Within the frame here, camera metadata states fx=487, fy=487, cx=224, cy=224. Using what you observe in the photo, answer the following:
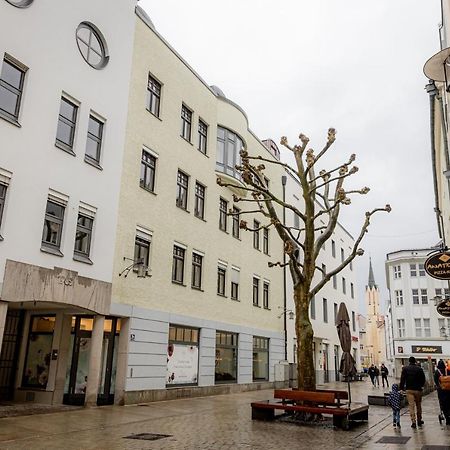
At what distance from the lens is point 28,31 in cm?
1434

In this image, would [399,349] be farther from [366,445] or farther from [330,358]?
[366,445]

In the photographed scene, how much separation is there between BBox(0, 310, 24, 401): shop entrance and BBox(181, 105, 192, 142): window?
10630 millimetres

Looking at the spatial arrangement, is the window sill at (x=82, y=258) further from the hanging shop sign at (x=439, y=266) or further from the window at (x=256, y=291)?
the window at (x=256, y=291)

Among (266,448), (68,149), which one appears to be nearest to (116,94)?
(68,149)

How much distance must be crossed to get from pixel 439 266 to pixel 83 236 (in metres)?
10.9

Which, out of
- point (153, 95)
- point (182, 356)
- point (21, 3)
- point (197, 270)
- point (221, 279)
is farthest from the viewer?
point (221, 279)

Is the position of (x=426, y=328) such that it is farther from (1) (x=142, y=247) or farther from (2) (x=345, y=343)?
(2) (x=345, y=343)

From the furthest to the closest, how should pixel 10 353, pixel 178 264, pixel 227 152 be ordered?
1. pixel 227 152
2. pixel 178 264
3. pixel 10 353

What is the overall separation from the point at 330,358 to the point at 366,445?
32398 millimetres

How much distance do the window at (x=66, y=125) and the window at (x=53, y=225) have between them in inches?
74.5

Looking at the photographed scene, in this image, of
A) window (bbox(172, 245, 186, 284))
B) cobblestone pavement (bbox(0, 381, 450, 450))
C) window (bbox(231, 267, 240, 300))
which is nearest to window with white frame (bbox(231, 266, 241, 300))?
window (bbox(231, 267, 240, 300))

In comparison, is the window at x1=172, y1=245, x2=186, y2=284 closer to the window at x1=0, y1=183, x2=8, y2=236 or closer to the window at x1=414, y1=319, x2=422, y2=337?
the window at x1=0, y1=183, x2=8, y2=236

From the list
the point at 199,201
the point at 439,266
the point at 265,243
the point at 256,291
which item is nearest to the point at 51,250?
the point at 199,201

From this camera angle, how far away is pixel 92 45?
1712 centimetres
